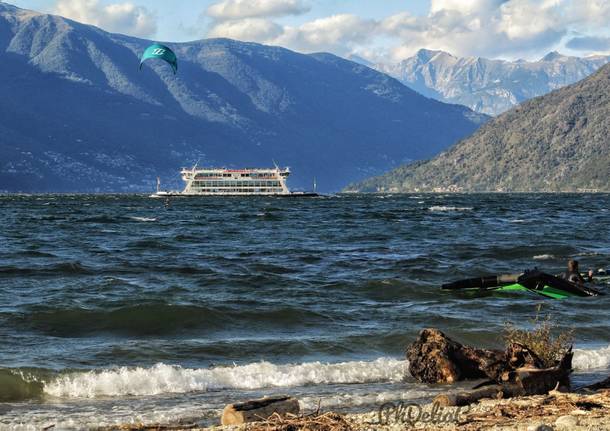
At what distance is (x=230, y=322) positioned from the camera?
75.6 ft

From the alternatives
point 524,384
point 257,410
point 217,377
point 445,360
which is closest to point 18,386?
point 217,377

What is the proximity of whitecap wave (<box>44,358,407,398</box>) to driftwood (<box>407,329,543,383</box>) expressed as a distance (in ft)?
2.14

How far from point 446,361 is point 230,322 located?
8.69 m

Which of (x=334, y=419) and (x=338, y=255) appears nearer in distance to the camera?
(x=334, y=419)

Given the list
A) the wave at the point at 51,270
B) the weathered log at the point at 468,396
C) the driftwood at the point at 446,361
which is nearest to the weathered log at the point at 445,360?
the driftwood at the point at 446,361

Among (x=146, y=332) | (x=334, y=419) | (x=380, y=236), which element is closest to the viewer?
(x=334, y=419)

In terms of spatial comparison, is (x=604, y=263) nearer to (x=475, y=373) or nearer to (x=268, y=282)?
(x=268, y=282)

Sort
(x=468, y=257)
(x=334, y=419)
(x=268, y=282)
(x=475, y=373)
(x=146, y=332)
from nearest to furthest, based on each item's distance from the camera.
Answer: (x=334, y=419) < (x=475, y=373) < (x=146, y=332) < (x=268, y=282) < (x=468, y=257)

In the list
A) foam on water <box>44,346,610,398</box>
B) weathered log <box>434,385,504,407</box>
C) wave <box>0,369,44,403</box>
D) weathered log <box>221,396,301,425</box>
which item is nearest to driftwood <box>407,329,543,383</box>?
foam on water <box>44,346,610,398</box>

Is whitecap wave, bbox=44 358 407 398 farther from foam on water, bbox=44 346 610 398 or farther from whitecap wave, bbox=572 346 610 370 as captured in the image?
whitecap wave, bbox=572 346 610 370

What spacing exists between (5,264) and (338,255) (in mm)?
16008

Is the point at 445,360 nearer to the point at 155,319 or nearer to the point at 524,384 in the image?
the point at 524,384

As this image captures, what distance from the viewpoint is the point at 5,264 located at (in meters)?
37.2

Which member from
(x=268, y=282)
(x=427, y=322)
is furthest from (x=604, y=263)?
(x=427, y=322)
